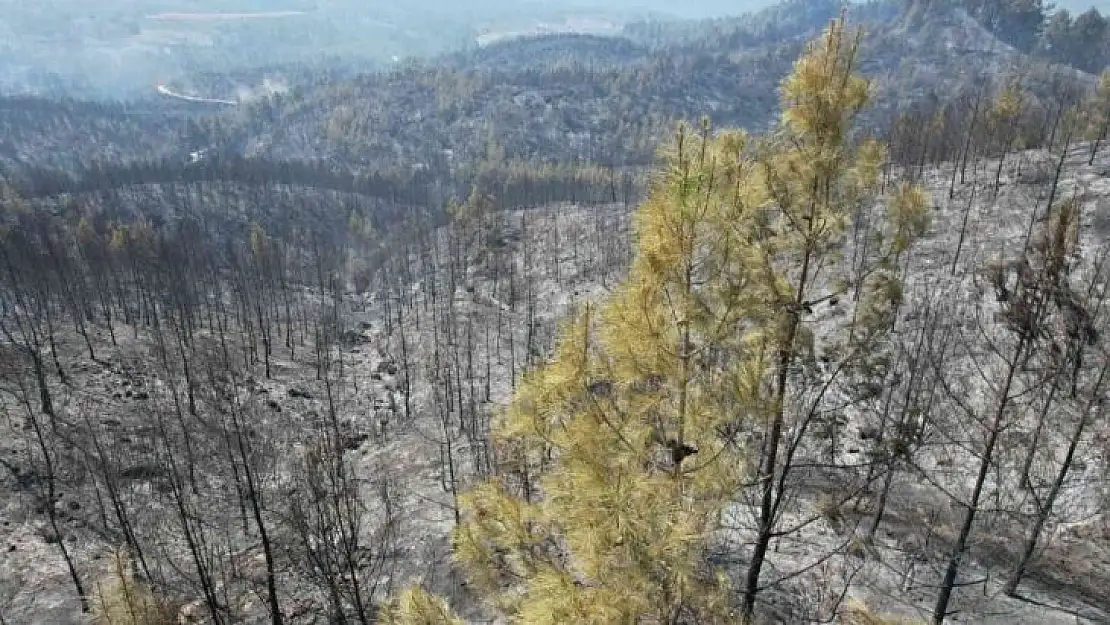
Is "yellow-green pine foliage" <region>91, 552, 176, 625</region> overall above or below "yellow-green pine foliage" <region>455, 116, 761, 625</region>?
below

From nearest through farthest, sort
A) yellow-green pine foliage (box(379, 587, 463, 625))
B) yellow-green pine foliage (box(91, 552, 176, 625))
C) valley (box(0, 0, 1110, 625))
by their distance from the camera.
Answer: valley (box(0, 0, 1110, 625)) → yellow-green pine foliage (box(379, 587, 463, 625)) → yellow-green pine foliage (box(91, 552, 176, 625))

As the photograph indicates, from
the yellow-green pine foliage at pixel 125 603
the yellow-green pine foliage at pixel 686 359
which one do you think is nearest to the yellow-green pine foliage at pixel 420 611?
the yellow-green pine foliage at pixel 686 359

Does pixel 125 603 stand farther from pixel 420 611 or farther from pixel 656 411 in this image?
pixel 656 411

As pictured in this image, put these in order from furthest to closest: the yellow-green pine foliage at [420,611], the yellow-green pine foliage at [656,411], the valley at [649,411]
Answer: the yellow-green pine foliage at [420,611] < the valley at [649,411] < the yellow-green pine foliage at [656,411]

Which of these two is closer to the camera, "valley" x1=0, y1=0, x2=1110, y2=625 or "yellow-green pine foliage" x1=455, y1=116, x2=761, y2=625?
"yellow-green pine foliage" x1=455, y1=116, x2=761, y2=625

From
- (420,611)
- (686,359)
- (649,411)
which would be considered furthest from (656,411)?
(420,611)

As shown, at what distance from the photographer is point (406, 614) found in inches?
323

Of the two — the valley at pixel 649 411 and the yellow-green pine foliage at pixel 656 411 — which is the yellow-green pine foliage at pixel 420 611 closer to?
the valley at pixel 649 411

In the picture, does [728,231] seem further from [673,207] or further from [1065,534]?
[1065,534]

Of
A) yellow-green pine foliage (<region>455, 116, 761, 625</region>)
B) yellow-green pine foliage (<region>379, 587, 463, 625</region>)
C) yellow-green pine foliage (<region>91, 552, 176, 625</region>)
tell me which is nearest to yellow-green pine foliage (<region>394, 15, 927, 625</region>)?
yellow-green pine foliage (<region>455, 116, 761, 625</region>)

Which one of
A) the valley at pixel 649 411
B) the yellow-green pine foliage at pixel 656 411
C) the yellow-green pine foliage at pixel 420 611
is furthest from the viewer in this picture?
the yellow-green pine foliage at pixel 420 611

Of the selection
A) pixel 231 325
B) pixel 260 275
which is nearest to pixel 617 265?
pixel 231 325

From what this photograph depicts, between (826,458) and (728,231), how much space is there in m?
23.9

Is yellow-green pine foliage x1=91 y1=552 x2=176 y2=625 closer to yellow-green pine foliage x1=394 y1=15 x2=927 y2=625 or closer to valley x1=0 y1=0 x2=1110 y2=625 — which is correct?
valley x1=0 y1=0 x2=1110 y2=625
